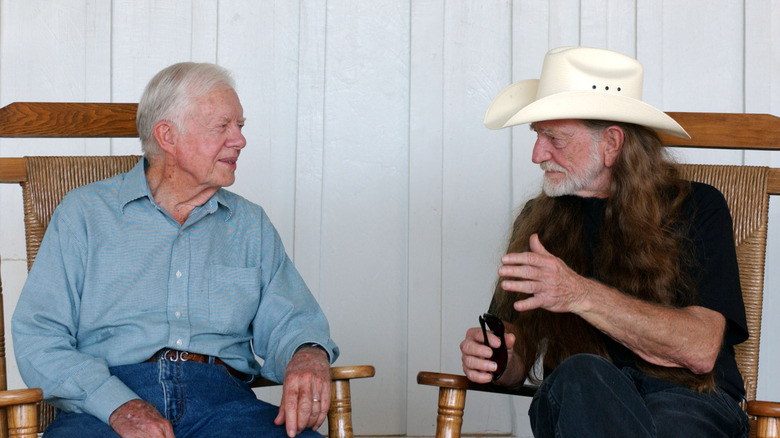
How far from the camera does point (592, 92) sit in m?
2.31

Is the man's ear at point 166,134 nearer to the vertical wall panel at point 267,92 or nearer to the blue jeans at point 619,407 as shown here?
the vertical wall panel at point 267,92

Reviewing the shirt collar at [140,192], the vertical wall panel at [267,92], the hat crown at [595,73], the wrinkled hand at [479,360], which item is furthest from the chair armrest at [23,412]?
the vertical wall panel at [267,92]

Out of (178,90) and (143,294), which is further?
(178,90)

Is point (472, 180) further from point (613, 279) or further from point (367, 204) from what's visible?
point (613, 279)

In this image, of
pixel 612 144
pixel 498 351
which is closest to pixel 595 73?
pixel 612 144

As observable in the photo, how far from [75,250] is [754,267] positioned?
181cm

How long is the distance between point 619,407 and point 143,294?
46.7 inches

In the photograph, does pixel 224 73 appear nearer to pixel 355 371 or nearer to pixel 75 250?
pixel 75 250

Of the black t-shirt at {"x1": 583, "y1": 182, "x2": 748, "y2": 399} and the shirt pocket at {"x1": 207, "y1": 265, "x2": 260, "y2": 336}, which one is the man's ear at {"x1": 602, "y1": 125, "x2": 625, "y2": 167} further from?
the shirt pocket at {"x1": 207, "y1": 265, "x2": 260, "y2": 336}

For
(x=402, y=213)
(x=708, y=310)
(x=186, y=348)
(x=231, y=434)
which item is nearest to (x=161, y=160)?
(x=186, y=348)

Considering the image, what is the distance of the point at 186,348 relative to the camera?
2.22 m

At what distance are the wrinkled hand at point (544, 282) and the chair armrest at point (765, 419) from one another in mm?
416

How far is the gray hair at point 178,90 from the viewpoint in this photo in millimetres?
2354

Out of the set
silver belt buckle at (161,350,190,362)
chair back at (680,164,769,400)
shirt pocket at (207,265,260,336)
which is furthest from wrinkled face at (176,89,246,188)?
chair back at (680,164,769,400)
